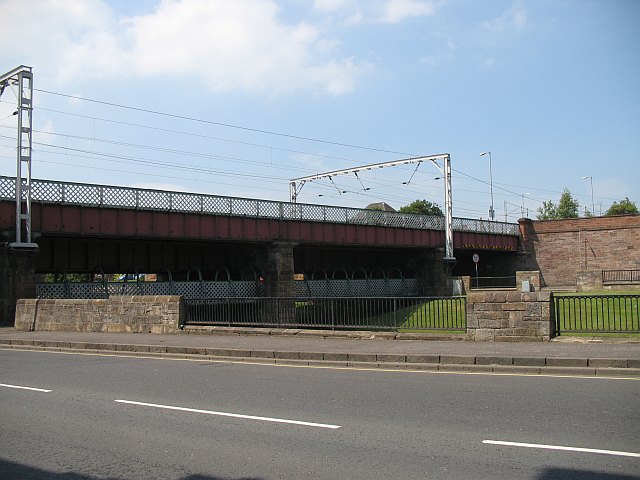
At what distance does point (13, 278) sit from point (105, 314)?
6.51m

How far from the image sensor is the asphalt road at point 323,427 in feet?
17.8

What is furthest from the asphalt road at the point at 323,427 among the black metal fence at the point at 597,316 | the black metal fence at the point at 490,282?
the black metal fence at the point at 490,282

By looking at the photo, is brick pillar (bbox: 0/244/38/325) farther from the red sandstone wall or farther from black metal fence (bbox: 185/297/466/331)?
the red sandstone wall

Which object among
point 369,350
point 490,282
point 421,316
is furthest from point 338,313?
point 490,282

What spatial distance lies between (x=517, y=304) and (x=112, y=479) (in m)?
11.0

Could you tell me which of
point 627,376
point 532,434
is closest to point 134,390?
point 532,434

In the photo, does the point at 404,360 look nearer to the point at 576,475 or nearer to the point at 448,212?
the point at 576,475

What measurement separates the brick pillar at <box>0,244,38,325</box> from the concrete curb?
385 inches

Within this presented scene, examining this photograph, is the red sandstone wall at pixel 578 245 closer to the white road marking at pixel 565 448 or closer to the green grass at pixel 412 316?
the green grass at pixel 412 316

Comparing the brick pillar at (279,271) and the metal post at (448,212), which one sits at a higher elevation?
the metal post at (448,212)

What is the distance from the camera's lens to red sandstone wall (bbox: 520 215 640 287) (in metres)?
56.5

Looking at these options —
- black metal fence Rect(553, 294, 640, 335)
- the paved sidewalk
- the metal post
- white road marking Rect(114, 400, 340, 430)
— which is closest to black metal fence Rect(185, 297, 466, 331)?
the paved sidewalk

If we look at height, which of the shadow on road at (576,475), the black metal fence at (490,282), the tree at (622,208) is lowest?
the shadow on road at (576,475)

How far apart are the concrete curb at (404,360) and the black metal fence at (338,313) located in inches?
125
